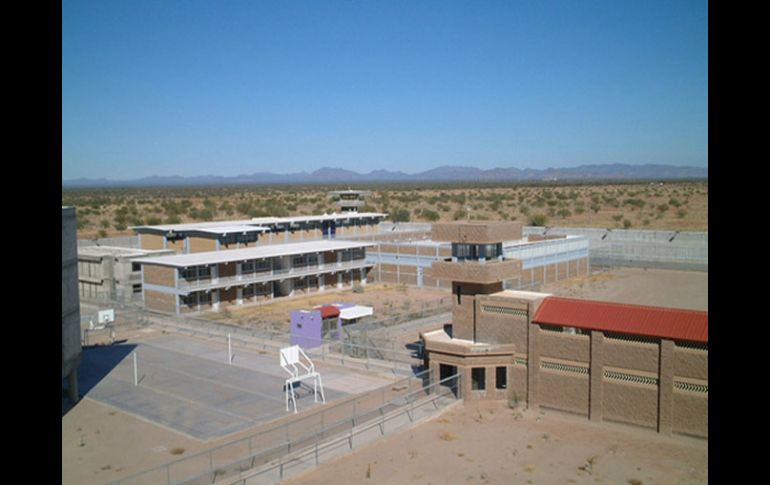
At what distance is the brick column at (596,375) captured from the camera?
24.8 meters

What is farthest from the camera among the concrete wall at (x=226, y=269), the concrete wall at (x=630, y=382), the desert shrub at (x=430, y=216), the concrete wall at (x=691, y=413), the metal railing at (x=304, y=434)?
the desert shrub at (x=430, y=216)

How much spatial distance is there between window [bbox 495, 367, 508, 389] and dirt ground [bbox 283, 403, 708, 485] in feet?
8.93

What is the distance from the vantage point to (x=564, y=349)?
25891 millimetres

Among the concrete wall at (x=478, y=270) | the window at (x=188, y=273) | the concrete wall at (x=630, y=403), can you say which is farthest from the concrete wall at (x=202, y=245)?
the concrete wall at (x=630, y=403)

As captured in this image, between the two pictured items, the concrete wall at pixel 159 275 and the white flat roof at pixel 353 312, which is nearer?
the white flat roof at pixel 353 312

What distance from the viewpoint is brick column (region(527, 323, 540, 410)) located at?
87.2ft

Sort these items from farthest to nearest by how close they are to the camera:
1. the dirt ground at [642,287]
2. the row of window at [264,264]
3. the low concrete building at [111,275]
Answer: the low concrete building at [111,275] < the dirt ground at [642,287] < the row of window at [264,264]

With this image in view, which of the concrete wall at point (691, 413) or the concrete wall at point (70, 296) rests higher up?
the concrete wall at point (70, 296)

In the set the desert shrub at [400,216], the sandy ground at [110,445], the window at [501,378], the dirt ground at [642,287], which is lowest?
the sandy ground at [110,445]

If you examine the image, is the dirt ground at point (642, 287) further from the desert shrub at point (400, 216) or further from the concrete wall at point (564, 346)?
the desert shrub at point (400, 216)

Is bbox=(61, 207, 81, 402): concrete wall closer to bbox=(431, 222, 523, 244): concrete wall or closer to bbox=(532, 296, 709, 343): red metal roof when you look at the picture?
bbox=(431, 222, 523, 244): concrete wall

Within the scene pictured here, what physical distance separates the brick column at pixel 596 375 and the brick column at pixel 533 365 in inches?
87.2
